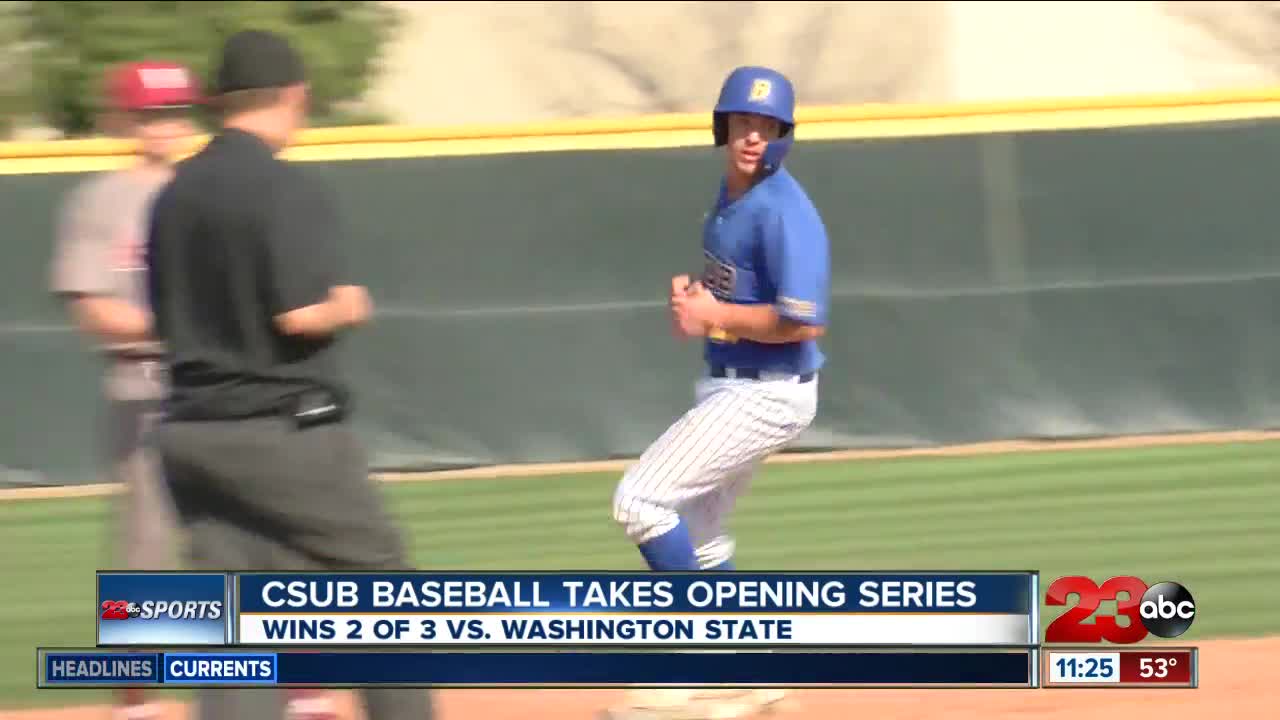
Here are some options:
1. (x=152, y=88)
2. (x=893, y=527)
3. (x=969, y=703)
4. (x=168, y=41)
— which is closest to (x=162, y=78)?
(x=152, y=88)

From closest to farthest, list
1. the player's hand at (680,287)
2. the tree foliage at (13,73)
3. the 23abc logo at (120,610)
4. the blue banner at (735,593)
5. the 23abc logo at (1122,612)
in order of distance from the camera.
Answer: the 23abc logo at (120,610), the blue banner at (735,593), the player's hand at (680,287), the 23abc logo at (1122,612), the tree foliage at (13,73)

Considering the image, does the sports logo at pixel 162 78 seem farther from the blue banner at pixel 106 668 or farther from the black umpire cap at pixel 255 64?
the blue banner at pixel 106 668

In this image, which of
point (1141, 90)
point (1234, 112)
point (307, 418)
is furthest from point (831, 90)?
point (307, 418)

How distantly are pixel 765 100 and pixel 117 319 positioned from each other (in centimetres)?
188

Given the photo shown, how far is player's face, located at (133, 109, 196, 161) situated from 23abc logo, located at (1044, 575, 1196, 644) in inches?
116

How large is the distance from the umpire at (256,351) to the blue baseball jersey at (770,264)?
1487 mm

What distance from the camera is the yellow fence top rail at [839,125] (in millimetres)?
10891

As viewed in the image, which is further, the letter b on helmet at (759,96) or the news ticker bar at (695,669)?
the letter b on helmet at (759,96)

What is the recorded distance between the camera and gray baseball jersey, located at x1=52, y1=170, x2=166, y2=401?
5.79 m

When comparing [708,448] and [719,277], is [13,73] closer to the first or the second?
[719,277]

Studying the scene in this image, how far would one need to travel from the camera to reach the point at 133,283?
5.83 metres

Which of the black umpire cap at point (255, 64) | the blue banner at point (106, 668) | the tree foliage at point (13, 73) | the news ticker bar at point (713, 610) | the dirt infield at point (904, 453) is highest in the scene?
the tree foliage at point (13, 73)

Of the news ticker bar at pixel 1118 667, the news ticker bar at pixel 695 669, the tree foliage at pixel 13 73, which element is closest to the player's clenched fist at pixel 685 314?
the news ticker bar at pixel 695 669

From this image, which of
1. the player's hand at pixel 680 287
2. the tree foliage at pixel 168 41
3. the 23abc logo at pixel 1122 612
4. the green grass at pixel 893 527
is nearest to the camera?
the player's hand at pixel 680 287
